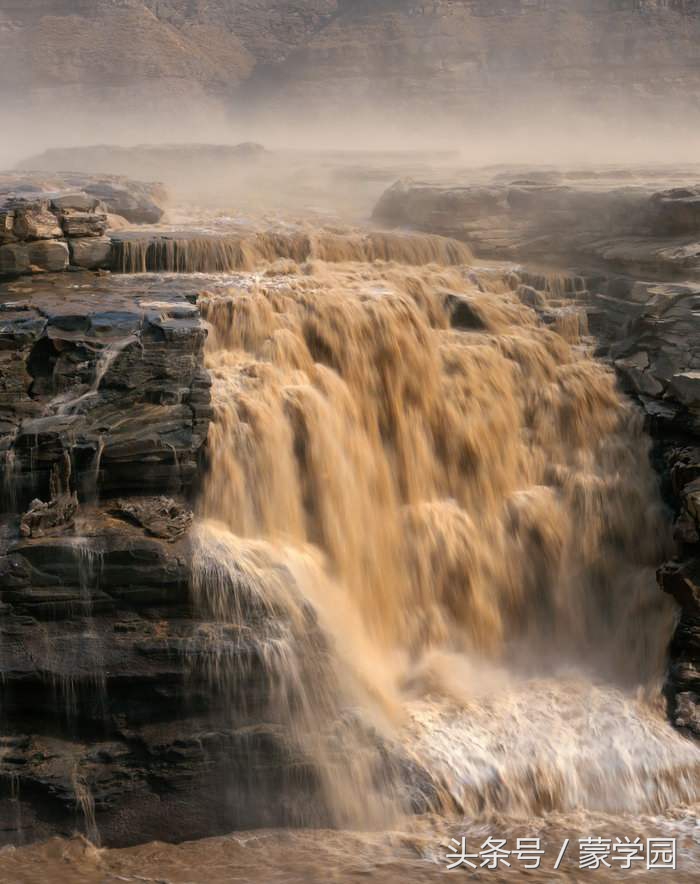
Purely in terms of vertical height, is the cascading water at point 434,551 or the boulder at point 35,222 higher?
the boulder at point 35,222

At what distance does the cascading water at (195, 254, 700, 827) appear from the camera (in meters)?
7.63

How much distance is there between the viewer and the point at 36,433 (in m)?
7.71

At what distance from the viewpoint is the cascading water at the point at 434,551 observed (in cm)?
763

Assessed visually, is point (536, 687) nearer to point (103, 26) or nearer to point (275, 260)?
point (275, 260)

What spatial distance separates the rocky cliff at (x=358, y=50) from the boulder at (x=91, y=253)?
89.9 ft

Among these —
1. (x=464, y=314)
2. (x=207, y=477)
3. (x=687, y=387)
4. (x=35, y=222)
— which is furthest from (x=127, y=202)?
(x=687, y=387)

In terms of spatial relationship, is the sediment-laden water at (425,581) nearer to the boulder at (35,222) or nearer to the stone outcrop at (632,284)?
the stone outcrop at (632,284)

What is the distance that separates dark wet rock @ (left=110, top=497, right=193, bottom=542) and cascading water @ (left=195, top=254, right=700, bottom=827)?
0.19 m

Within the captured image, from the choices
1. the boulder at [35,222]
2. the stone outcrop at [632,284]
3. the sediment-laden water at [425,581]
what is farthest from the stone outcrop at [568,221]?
the boulder at [35,222]

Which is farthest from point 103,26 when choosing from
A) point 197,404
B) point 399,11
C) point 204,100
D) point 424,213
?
point 197,404

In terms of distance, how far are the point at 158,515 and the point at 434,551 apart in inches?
88.2

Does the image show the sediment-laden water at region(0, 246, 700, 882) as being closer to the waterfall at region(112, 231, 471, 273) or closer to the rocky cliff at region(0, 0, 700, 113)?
the waterfall at region(112, 231, 471, 273)

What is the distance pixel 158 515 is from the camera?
7789 millimetres

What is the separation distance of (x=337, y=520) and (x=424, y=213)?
239 inches
